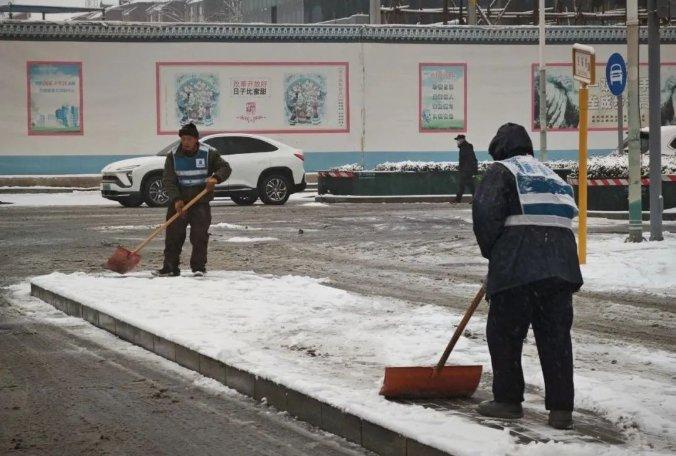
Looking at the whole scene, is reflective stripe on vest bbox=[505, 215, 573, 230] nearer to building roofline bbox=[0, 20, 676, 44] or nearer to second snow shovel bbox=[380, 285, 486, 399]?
second snow shovel bbox=[380, 285, 486, 399]

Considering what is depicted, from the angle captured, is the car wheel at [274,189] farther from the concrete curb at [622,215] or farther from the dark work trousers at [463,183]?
the concrete curb at [622,215]

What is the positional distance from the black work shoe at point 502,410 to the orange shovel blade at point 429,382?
0.54 metres

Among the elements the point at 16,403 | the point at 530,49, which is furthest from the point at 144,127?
the point at 16,403

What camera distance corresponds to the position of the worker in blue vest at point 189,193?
13.9 metres

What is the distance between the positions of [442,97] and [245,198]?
11.9 meters

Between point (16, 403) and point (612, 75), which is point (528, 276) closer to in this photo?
point (16, 403)

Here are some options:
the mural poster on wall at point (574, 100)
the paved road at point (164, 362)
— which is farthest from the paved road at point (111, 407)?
the mural poster on wall at point (574, 100)

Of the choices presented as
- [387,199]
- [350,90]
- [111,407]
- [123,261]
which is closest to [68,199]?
[387,199]

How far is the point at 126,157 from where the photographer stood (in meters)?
36.7

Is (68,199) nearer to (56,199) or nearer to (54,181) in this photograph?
(56,199)

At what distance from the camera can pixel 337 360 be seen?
28.0 feet

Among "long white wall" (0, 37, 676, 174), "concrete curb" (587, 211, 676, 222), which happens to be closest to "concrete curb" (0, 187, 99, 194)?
"long white wall" (0, 37, 676, 174)

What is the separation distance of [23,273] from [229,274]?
111 inches

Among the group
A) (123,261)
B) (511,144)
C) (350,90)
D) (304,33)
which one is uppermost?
(304,33)
